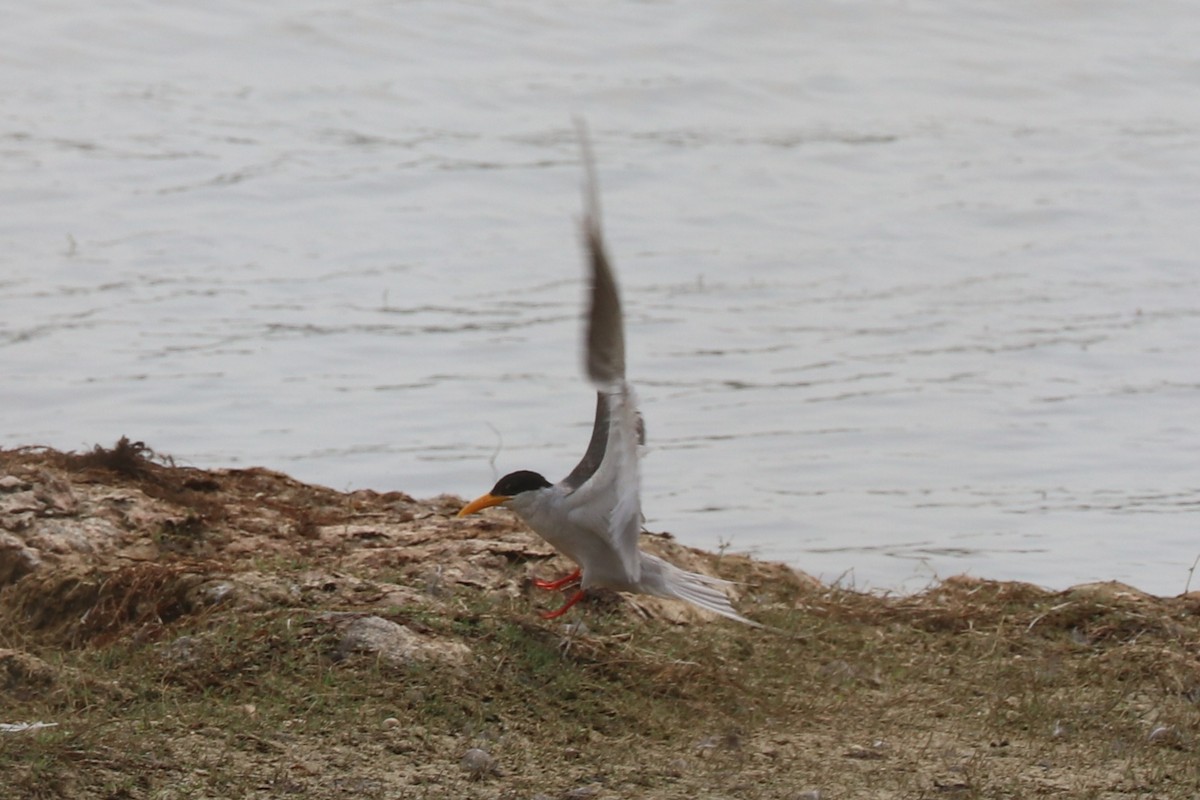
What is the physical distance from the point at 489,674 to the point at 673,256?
9.30 m

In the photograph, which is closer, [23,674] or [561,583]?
[23,674]

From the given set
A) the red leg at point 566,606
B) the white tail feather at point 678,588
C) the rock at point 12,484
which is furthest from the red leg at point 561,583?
the rock at point 12,484

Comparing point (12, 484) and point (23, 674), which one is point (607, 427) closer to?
point (23, 674)

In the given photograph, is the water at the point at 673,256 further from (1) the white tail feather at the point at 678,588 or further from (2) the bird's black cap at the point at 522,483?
(2) the bird's black cap at the point at 522,483

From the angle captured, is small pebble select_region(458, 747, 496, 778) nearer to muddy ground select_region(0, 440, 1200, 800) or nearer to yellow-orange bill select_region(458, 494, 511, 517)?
muddy ground select_region(0, 440, 1200, 800)

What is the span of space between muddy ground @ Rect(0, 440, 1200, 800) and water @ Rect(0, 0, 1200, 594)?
2378 mm

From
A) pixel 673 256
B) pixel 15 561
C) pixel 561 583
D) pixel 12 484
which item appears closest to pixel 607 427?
pixel 561 583

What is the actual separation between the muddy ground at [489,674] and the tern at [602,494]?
193 mm

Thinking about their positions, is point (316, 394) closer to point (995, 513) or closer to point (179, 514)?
point (995, 513)

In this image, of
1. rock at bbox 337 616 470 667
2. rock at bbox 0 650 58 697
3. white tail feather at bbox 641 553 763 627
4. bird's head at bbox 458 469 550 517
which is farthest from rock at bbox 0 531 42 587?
white tail feather at bbox 641 553 763 627

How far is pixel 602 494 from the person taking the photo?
524 cm

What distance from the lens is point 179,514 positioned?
6402 mm

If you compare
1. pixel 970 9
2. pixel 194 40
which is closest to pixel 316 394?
pixel 194 40

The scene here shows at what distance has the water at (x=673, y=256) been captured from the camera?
1027 cm
